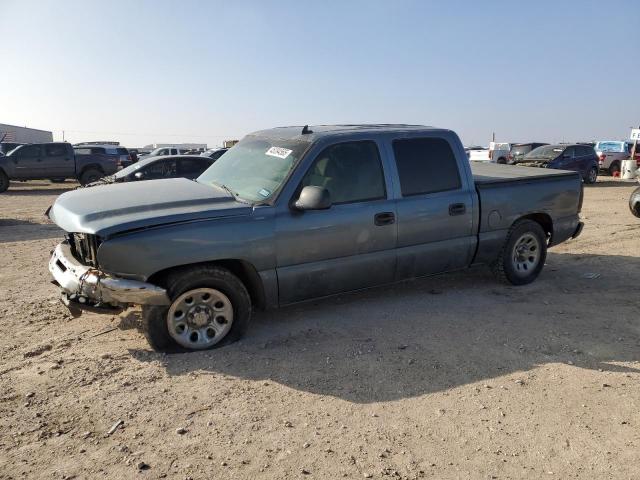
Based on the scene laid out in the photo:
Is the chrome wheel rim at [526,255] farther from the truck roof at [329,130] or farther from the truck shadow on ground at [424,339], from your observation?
the truck roof at [329,130]

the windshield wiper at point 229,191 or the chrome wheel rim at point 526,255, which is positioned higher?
the windshield wiper at point 229,191

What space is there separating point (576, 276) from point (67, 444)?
5.99 metres

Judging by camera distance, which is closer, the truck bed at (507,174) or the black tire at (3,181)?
the truck bed at (507,174)

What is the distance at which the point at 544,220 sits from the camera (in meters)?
6.22

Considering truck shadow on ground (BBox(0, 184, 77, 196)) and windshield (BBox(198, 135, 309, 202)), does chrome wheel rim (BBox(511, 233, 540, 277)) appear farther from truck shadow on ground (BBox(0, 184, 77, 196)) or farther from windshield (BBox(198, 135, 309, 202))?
truck shadow on ground (BBox(0, 184, 77, 196))

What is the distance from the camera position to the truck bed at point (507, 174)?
18.7ft

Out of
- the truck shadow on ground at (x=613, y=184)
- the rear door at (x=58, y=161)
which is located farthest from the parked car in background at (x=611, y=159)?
the rear door at (x=58, y=161)

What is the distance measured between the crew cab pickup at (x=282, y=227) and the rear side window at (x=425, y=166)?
14mm

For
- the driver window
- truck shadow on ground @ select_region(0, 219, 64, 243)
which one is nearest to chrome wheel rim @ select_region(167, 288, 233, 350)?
the driver window

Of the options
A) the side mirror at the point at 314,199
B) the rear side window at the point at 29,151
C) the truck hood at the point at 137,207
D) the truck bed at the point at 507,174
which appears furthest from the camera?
the rear side window at the point at 29,151

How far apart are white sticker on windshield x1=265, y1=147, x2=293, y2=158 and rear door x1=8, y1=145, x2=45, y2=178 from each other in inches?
688

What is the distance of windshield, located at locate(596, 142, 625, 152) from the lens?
27052mm

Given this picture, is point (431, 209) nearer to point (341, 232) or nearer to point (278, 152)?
point (341, 232)

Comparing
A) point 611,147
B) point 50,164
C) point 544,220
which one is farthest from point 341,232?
point 611,147
